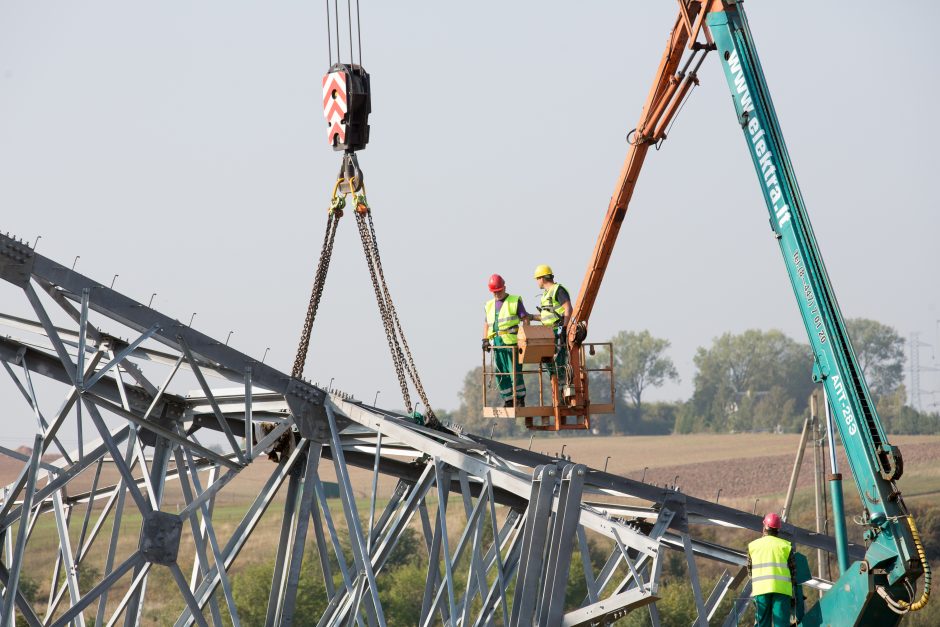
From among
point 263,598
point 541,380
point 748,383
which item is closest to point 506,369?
point 541,380

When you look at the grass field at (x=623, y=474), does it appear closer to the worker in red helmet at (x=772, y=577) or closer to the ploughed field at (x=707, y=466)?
the ploughed field at (x=707, y=466)

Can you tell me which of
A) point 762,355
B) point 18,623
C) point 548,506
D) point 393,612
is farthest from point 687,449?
point 548,506

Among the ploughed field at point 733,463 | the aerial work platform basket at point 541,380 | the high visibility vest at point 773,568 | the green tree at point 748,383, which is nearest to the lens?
the high visibility vest at point 773,568

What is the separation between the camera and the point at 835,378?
15.5 metres

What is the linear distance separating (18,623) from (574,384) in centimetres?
1789

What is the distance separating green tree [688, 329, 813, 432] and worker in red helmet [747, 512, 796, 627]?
3396 inches

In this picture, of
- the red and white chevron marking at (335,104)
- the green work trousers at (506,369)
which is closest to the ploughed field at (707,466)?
the green work trousers at (506,369)

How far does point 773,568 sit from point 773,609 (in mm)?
485

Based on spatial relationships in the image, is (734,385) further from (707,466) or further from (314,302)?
(314,302)

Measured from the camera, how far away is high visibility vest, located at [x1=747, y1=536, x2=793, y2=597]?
575 inches

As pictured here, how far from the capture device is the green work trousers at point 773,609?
14.7 meters

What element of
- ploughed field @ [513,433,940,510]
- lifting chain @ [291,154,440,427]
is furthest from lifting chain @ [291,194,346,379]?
ploughed field @ [513,433,940,510]

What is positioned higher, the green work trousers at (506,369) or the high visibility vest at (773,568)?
the green work trousers at (506,369)

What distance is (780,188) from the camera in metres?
Answer: 15.9
